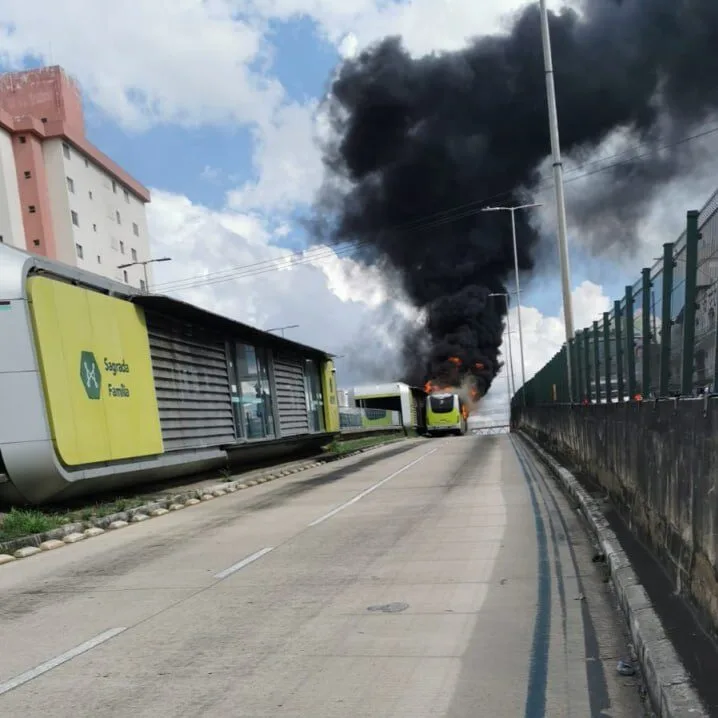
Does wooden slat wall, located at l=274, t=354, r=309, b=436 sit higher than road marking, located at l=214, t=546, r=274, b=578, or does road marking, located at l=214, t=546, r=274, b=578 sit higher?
wooden slat wall, located at l=274, t=354, r=309, b=436

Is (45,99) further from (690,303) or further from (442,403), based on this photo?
(690,303)

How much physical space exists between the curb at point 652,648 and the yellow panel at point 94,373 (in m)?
8.54

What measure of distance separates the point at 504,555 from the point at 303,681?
3906 millimetres

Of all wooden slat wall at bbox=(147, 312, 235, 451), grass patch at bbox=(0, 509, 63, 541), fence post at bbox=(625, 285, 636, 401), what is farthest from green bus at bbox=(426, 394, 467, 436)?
fence post at bbox=(625, 285, 636, 401)

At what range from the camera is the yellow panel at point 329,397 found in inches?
1248

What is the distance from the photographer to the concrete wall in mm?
4426

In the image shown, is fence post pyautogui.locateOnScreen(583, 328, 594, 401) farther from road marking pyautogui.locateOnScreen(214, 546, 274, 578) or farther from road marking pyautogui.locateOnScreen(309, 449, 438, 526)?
road marking pyautogui.locateOnScreen(214, 546, 274, 578)

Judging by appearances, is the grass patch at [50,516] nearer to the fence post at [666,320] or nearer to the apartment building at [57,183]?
the fence post at [666,320]

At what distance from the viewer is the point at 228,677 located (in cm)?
454

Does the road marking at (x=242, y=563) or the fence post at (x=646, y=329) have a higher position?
the fence post at (x=646, y=329)

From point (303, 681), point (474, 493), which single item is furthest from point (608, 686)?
point (474, 493)

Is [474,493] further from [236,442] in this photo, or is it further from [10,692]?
[10,692]

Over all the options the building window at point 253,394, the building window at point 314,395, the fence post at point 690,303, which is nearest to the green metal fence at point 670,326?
the fence post at point 690,303

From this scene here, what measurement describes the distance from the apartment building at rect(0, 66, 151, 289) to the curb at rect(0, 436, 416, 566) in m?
28.8
